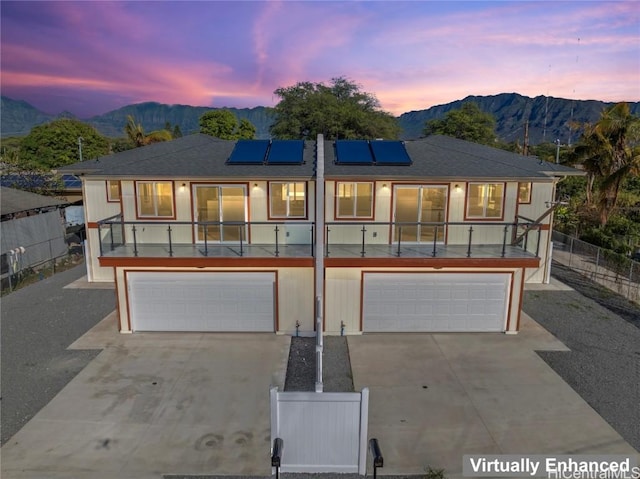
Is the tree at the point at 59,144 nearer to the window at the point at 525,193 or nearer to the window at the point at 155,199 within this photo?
the window at the point at 155,199

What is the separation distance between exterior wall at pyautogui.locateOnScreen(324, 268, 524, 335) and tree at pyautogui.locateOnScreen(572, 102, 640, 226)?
15091 mm

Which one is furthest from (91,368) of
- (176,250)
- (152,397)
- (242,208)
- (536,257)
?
(536,257)

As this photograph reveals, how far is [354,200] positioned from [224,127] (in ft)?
145

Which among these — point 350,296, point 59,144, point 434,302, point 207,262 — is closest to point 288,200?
point 207,262

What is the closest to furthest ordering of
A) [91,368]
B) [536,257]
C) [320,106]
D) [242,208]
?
1. [91,368]
2. [536,257]
3. [242,208]
4. [320,106]

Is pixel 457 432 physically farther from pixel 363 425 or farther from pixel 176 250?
pixel 176 250

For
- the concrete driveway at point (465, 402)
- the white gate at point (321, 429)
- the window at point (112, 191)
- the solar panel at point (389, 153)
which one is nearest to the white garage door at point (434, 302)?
the concrete driveway at point (465, 402)

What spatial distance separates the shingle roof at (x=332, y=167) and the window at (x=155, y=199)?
1.71 ft

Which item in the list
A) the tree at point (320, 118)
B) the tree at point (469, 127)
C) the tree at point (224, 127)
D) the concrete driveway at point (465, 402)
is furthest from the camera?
the tree at point (224, 127)

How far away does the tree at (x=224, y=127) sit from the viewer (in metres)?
51.5

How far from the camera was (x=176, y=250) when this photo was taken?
12.6 m

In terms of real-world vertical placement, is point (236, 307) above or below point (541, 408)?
above

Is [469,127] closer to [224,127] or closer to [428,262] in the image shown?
[224,127]

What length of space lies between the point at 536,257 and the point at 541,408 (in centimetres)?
486
